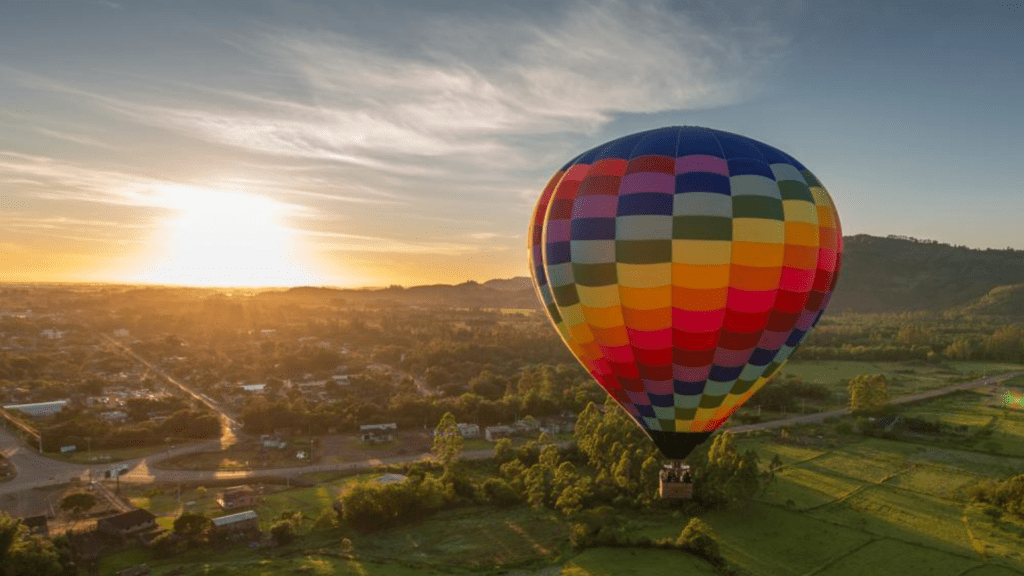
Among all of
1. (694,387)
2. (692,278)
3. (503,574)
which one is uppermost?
(692,278)

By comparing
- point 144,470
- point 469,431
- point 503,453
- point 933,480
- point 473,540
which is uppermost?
point 503,453

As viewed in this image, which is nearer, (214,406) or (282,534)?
(282,534)

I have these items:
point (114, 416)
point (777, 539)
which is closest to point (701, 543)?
point (777, 539)

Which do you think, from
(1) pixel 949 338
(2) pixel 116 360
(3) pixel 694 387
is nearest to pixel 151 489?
(3) pixel 694 387

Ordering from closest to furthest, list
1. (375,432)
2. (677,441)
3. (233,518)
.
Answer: (677,441), (233,518), (375,432)

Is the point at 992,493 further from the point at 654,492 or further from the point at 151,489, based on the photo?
the point at 151,489

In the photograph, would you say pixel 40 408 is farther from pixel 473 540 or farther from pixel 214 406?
pixel 473 540

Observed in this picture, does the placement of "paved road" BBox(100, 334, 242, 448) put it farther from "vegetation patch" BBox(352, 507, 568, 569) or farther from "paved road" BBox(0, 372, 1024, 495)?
"vegetation patch" BBox(352, 507, 568, 569)
